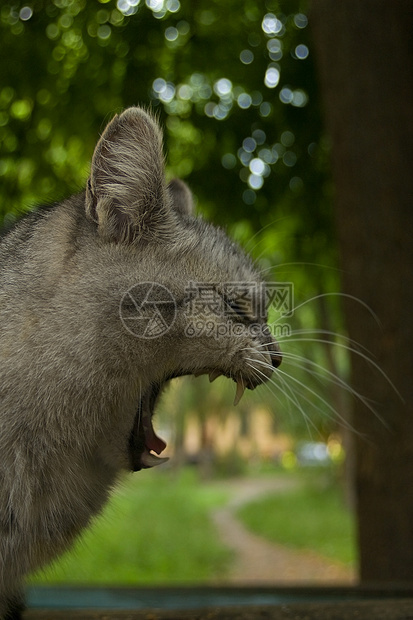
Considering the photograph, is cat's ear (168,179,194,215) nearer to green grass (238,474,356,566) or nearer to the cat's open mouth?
the cat's open mouth

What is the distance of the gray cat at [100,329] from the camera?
167cm

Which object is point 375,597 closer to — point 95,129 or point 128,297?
point 128,297

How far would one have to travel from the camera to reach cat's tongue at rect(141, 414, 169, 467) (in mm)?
1857

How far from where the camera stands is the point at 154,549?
10.0 meters

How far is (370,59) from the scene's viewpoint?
3.45 m

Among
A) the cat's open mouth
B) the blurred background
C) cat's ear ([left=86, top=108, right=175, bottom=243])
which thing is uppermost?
the blurred background

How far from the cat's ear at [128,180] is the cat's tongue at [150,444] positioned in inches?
20.5

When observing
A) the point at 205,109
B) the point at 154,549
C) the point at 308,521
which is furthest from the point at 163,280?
the point at 308,521

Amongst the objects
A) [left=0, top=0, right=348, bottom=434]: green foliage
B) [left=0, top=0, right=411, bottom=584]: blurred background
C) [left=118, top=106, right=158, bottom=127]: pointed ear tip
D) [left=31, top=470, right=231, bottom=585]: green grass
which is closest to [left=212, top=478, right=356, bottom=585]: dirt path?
[left=31, top=470, right=231, bottom=585]: green grass

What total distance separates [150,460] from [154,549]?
8.73 metres

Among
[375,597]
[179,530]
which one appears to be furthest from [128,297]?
[179,530]

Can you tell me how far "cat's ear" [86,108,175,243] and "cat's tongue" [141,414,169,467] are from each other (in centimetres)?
52

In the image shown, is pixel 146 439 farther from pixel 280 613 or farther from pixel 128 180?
pixel 280 613

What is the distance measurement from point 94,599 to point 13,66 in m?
2.80
